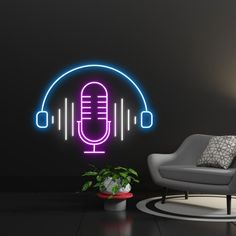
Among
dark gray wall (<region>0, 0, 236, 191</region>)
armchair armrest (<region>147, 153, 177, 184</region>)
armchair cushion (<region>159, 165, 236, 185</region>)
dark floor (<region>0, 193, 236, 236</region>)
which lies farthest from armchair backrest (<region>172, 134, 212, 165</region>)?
dark floor (<region>0, 193, 236, 236</region>)

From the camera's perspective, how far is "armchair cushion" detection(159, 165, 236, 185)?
414 cm

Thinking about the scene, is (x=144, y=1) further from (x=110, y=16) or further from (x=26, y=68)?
(x=26, y=68)

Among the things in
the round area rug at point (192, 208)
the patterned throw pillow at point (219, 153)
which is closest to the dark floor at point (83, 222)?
the round area rug at point (192, 208)

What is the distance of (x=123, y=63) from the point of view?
556cm

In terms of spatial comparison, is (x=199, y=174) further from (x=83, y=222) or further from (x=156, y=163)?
(x=83, y=222)

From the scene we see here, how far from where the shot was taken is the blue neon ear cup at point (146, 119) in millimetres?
5520

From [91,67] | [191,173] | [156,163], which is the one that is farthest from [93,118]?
[191,173]

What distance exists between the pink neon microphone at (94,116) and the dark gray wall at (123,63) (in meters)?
0.22

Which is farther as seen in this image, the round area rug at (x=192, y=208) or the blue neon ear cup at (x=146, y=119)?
the blue neon ear cup at (x=146, y=119)

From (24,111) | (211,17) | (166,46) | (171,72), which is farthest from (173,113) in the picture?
(24,111)

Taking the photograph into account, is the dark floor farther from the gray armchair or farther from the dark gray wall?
the dark gray wall

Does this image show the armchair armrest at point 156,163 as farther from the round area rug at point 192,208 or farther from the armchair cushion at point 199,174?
the round area rug at point 192,208

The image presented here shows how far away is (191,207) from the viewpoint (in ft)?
14.9

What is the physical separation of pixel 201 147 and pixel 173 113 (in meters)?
0.70
